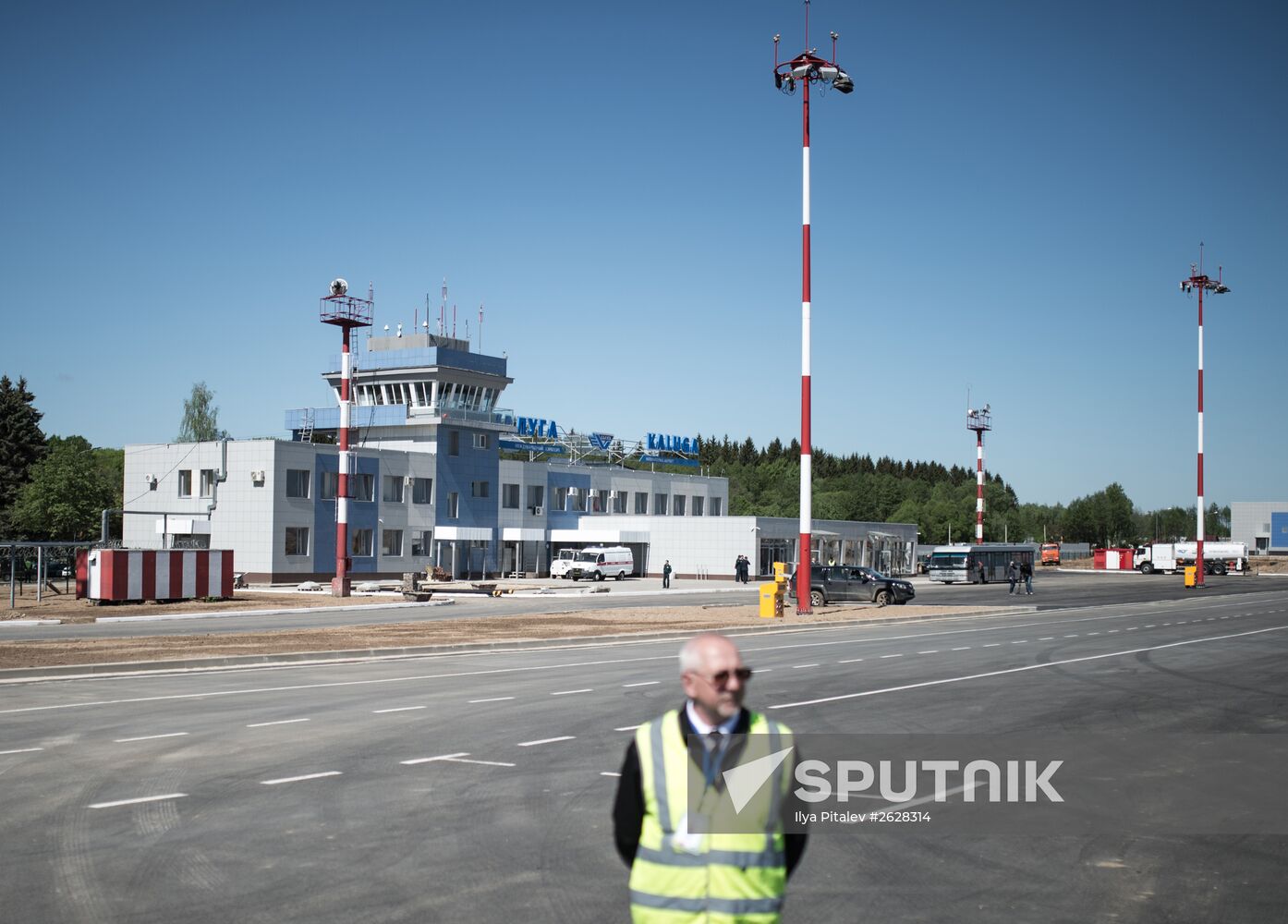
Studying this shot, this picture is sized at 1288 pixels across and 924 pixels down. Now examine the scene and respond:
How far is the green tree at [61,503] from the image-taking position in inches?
2923

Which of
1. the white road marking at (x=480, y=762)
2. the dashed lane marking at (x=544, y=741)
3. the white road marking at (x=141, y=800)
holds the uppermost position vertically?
the white road marking at (x=141, y=800)

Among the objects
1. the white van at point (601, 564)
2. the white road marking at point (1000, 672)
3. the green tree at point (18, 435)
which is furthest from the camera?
the green tree at point (18, 435)

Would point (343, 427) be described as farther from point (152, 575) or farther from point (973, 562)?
point (973, 562)

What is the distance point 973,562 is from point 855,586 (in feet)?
94.9

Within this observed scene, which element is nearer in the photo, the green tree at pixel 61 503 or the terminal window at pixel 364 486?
the terminal window at pixel 364 486

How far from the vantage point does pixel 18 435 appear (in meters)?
91.7

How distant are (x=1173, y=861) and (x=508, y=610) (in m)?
34.2

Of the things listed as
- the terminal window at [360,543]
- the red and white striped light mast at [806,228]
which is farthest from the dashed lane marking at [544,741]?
the terminal window at [360,543]

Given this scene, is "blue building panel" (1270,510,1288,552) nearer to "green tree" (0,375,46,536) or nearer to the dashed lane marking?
"green tree" (0,375,46,536)

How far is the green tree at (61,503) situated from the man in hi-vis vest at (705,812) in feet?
251

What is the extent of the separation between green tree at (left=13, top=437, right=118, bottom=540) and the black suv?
45.6 m

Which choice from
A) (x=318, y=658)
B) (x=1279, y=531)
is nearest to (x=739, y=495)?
(x=1279, y=531)

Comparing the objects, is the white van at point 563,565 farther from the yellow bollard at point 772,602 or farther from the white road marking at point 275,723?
the white road marking at point 275,723

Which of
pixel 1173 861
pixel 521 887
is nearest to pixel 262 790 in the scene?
pixel 521 887
